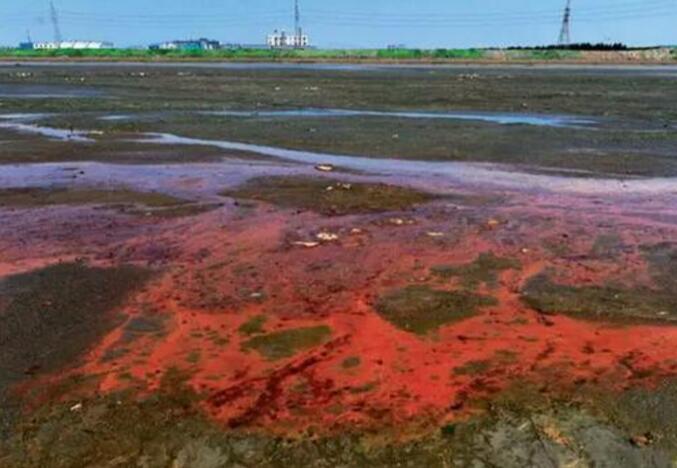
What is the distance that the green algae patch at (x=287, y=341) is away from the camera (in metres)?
6.93

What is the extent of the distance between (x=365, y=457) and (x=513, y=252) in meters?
5.73

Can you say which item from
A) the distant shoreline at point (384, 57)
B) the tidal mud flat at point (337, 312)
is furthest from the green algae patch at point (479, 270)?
the distant shoreline at point (384, 57)

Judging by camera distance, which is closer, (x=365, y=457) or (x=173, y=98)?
(x=365, y=457)

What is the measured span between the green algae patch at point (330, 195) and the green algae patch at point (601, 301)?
4546 millimetres

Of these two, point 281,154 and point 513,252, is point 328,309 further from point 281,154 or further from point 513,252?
point 281,154

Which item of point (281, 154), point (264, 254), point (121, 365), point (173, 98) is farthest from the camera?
point (173, 98)

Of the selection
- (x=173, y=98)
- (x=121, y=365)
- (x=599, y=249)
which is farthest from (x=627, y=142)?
(x=173, y=98)

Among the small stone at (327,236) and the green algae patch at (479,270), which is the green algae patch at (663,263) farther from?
the small stone at (327,236)

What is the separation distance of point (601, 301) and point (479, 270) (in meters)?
1.63

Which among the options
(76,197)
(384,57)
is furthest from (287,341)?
(384,57)

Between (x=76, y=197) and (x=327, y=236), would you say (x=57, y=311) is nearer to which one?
(x=327, y=236)

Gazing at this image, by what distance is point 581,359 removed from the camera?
6.76 m

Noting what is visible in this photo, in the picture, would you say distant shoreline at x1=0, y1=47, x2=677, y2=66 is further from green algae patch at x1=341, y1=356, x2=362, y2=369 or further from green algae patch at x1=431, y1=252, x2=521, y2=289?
green algae patch at x1=341, y1=356, x2=362, y2=369

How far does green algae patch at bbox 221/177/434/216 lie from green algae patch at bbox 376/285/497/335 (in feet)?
13.9
